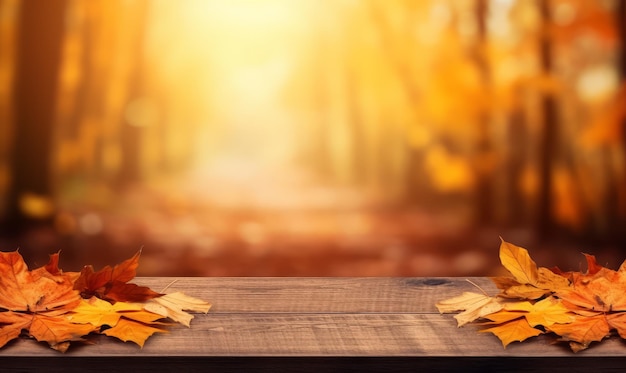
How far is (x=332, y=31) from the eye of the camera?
8.20 m

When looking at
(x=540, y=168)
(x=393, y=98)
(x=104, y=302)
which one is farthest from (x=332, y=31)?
(x=104, y=302)

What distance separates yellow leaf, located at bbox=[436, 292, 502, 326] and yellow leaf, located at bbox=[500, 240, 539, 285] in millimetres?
59

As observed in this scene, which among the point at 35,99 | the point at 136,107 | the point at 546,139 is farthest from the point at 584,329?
the point at 136,107

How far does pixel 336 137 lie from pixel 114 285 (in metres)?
8.35

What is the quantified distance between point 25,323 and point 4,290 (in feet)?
0.28

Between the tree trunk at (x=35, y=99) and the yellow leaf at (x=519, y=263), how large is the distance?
4.68 meters

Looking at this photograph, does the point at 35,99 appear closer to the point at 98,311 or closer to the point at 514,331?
the point at 98,311

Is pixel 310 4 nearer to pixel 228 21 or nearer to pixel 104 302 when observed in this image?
pixel 228 21

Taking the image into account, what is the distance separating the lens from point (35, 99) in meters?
5.13

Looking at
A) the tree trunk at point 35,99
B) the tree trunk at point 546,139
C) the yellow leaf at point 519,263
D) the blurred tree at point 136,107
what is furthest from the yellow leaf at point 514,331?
the blurred tree at point 136,107

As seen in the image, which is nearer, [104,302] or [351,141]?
[104,302]

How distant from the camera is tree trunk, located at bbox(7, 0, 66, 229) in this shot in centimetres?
512

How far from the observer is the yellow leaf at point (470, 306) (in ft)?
3.46
